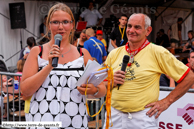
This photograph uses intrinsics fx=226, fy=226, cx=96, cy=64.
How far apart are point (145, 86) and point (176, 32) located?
11.9 m

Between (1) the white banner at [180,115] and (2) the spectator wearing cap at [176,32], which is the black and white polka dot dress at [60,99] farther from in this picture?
(2) the spectator wearing cap at [176,32]

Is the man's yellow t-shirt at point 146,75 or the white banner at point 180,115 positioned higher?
the man's yellow t-shirt at point 146,75

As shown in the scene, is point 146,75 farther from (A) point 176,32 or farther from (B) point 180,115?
(A) point 176,32

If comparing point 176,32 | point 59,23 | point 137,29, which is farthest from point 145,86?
point 176,32

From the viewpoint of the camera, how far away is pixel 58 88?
1.74 metres

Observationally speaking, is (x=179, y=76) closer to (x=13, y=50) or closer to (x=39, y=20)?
(x=13, y=50)

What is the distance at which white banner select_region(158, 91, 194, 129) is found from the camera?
3.46m

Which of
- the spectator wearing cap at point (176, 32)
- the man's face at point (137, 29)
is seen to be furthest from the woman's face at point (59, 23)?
the spectator wearing cap at point (176, 32)

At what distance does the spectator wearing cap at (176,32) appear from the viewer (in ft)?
42.1

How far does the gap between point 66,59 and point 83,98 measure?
0.34 meters

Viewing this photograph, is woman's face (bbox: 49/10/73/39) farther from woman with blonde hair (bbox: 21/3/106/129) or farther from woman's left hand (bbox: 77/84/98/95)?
woman's left hand (bbox: 77/84/98/95)

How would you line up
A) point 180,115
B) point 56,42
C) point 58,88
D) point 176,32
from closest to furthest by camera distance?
point 56,42
point 58,88
point 180,115
point 176,32

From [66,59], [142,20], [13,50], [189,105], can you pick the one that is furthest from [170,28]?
[66,59]

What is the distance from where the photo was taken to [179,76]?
91.5 inches
